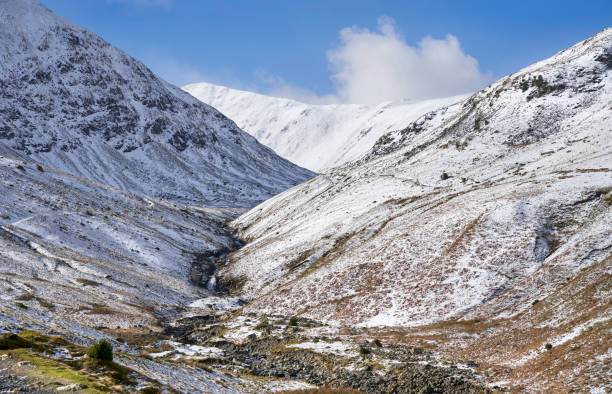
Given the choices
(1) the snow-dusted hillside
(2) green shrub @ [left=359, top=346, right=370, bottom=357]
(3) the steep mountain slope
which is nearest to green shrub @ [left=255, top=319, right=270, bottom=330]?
(3) the steep mountain slope

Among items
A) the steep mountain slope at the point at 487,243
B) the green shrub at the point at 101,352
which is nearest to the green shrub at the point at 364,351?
the steep mountain slope at the point at 487,243

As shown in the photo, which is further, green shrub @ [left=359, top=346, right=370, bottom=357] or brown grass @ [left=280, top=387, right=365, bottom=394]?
green shrub @ [left=359, top=346, right=370, bottom=357]

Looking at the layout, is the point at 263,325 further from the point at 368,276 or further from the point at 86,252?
the point at 86,252

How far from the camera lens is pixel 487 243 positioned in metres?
54.2

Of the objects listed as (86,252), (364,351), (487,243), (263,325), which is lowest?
(263,325)

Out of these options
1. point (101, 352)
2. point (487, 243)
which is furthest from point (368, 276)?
point (101, 352)

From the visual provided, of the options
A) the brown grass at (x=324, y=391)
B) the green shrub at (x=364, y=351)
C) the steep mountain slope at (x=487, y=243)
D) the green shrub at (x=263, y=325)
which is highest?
the steep mountain slope at (x=487, y=243)

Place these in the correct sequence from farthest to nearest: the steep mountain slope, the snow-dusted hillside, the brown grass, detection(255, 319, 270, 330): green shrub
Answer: detection(255, 319, 270, 330): green shrub, the snow-dusted hillside, the steep mountain slope, the brown grass

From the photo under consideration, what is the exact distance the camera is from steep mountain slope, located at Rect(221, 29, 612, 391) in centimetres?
3431

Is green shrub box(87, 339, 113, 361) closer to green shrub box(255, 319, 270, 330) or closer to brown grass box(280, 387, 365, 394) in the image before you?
brown grass box(280, 387, 365, 394)

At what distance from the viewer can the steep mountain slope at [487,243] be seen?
34.3 meters

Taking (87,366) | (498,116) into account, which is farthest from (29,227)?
(498,116)

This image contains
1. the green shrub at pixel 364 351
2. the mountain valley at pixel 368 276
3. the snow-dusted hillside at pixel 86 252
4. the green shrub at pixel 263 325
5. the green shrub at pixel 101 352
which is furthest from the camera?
the green shrub at pixel 263 325

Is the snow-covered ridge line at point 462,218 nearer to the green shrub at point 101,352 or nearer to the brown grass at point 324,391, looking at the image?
the brown grass at point 324,391
